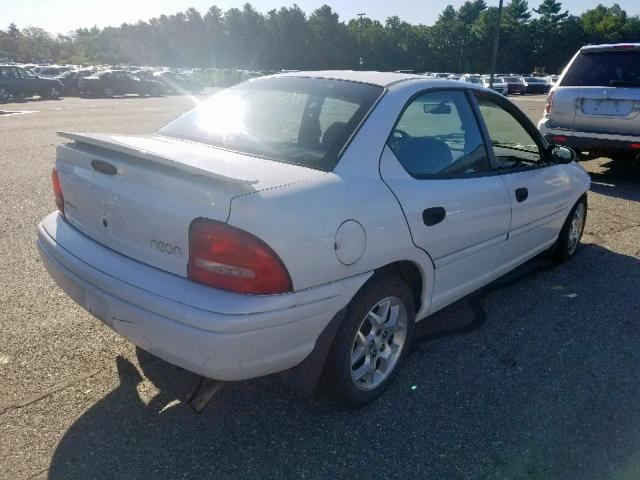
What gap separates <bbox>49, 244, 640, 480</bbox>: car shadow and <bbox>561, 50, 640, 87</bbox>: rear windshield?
5.19 meters

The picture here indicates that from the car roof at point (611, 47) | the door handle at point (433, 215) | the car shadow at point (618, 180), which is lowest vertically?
the car shadow at point (618, 180)

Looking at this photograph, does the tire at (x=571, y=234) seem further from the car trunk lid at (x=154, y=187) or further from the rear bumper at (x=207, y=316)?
the car trunk lid at (x=154, y=187)

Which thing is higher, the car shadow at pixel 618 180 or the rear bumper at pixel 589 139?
the rear bumper at pixel 589 139

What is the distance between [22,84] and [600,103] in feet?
83.8

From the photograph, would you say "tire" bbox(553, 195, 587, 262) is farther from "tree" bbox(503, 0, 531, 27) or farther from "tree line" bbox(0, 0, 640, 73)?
"tree" bbox(503, 0, 531, 27)

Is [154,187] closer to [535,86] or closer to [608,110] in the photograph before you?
[608,110]

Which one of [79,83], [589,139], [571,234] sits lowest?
[571,234]

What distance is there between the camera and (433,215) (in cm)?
270

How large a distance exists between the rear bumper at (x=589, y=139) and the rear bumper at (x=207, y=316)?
6.42m

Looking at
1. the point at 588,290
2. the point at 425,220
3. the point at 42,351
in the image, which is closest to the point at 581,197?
the point at 588,290

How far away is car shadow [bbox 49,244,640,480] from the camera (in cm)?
226

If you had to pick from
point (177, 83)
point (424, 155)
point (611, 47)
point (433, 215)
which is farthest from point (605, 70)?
point (177, 83)

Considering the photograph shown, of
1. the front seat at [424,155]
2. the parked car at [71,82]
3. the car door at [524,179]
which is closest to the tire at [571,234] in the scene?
the car door at [524,179]

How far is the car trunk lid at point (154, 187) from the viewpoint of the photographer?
6.95 feet
